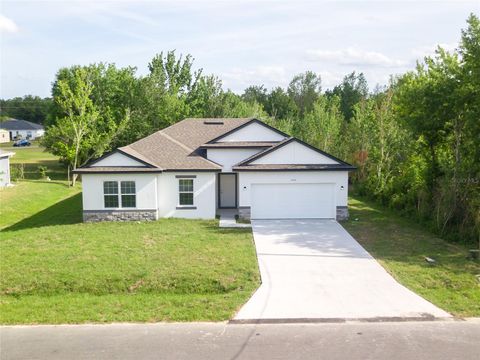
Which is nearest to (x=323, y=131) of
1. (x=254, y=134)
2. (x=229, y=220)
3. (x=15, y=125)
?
(x=254, y=134)

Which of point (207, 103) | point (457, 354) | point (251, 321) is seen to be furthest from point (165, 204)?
point (207, 103)

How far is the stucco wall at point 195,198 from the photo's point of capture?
70.9 ft

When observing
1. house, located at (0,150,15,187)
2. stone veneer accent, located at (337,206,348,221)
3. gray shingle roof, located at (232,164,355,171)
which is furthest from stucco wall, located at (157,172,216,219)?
house, located at (0,150,15,187)

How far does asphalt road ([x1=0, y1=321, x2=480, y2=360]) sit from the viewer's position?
8891 millimetres

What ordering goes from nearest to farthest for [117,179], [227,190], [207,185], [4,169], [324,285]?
[324,285]
[117,179]
[207,185]
[227,190]
[4,169]

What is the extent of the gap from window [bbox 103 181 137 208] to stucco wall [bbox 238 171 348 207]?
200 inches

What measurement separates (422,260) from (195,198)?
10.9 metres

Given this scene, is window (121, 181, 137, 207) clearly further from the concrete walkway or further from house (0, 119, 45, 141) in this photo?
house (0, 119, 45, 141)

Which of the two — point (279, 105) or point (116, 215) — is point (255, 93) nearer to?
point (279, 105)

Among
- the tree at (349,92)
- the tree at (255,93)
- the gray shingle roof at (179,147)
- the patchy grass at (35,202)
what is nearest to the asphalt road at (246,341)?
the gray shingle roof at (179,147)

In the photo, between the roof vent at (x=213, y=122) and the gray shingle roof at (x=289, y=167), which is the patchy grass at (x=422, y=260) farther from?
the roof vent at (x=213, y=122)

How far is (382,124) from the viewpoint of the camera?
92.2ft

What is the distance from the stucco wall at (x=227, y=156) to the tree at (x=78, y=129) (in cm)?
1658

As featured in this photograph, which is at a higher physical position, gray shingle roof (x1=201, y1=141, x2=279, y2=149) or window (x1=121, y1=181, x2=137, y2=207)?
gray shingle roof (x1=201, y1=141, x2=279, y2=149)
